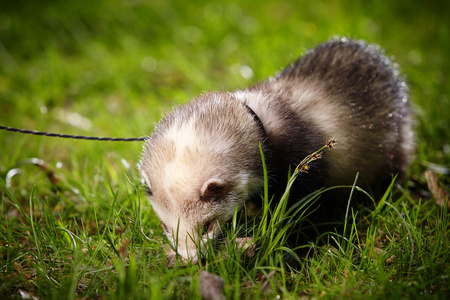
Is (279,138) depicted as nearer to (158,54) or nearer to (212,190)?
(212,190)

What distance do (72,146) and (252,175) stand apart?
2.47 meters

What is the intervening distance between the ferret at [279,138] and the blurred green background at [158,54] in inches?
29.2

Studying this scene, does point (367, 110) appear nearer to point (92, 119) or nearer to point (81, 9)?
point (92, 119)

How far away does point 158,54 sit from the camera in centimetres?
570

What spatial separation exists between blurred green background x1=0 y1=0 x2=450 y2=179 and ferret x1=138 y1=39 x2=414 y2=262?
2.43ft

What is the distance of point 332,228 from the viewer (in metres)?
2.80

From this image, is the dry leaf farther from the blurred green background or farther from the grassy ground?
the blurred green background

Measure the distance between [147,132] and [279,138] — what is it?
149 centimetres

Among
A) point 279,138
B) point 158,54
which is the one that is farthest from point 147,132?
point 158,54

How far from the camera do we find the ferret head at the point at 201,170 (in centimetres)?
218

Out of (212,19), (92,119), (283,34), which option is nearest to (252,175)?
(92,119)

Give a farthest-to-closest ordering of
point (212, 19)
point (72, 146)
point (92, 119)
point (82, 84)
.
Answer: point (212, 19)
point (82, 84)
point (92, 119)
point (72, 146)

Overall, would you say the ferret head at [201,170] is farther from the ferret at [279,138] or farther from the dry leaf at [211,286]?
the dry leaf at [211,286]

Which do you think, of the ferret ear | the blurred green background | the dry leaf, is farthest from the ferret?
the blurred green background
